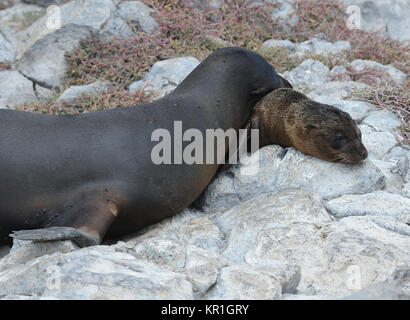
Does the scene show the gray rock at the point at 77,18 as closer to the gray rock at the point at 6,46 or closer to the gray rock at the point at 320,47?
the gray rock at the point at 6,46

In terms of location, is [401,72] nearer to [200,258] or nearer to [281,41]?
[281,41]

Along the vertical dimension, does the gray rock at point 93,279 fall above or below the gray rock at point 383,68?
above

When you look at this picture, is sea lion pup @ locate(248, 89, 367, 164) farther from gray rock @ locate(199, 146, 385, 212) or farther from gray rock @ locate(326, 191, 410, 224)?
gray rock @ locate(326, 191, 410, 224)

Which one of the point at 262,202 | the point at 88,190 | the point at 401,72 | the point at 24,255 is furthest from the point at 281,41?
the point at 24,255

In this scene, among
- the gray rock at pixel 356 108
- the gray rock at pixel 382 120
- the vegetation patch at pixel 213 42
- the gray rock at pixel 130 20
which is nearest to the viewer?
the gray rock at pixel 382 120

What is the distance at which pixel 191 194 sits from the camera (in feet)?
14.4

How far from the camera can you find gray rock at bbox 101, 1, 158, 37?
7.63 meters

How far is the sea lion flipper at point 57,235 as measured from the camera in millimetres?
3137

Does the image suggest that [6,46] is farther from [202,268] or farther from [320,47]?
[202,268]

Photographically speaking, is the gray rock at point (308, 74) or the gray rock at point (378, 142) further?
the gray rock at point (308, 74)

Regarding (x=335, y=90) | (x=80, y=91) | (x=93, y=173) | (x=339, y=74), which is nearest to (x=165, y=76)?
(x=80, y=91)

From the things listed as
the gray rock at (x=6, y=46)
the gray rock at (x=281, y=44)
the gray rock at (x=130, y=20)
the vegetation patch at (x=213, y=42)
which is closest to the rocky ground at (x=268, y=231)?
the vegetation patch at (x=213, y=42)
